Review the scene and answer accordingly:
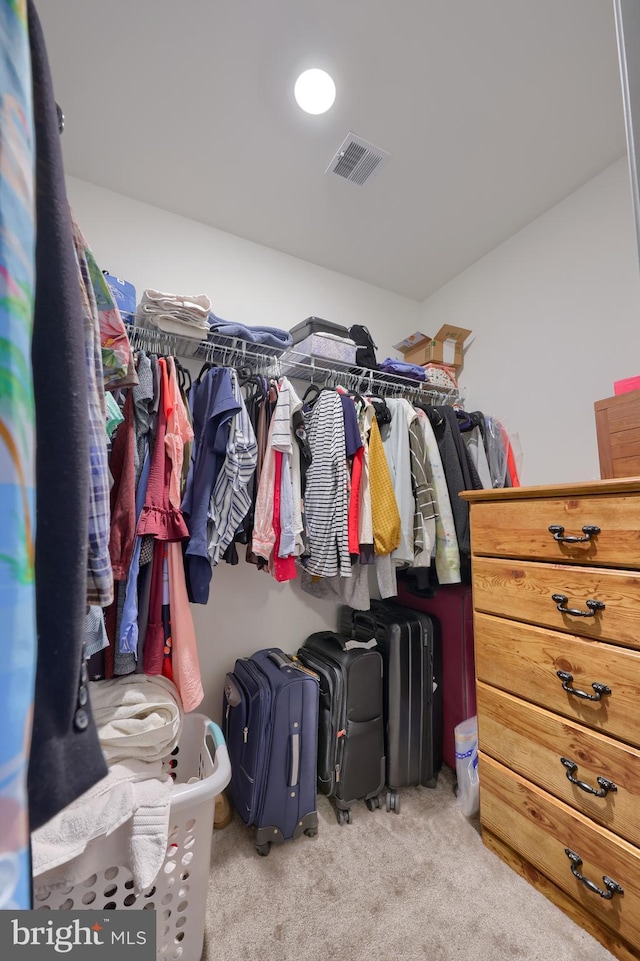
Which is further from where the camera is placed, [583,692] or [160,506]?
[160,506]

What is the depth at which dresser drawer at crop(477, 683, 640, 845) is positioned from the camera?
94cm

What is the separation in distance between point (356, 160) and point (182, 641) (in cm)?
200

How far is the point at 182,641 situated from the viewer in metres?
1.25

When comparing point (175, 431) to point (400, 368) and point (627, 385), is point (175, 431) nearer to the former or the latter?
point (400, 368)

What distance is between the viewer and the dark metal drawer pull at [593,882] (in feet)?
3.10

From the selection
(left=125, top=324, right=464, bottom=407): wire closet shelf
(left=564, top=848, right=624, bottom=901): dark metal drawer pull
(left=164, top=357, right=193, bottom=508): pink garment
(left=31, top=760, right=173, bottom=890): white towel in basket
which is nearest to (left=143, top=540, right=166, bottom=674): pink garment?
(left=164, top=357, right=193, bottom=508): pink garment

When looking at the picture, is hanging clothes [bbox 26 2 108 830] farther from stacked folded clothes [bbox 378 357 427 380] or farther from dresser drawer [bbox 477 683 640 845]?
stacked folded clothes [bbox 378 357 427 380]

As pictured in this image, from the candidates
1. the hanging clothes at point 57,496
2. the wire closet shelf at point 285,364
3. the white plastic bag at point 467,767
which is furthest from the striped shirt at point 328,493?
the hanging clothes at point 57,496

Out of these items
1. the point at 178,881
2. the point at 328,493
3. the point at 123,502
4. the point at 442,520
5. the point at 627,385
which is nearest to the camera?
the point at 178,881

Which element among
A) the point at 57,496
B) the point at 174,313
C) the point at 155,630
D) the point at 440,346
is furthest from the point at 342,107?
the point at 155,630

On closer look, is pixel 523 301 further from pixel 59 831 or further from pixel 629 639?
pixel 59 831

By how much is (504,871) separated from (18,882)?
5.22ft

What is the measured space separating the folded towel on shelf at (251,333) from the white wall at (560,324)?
3.93 ft

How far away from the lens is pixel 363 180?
5.69 ft
